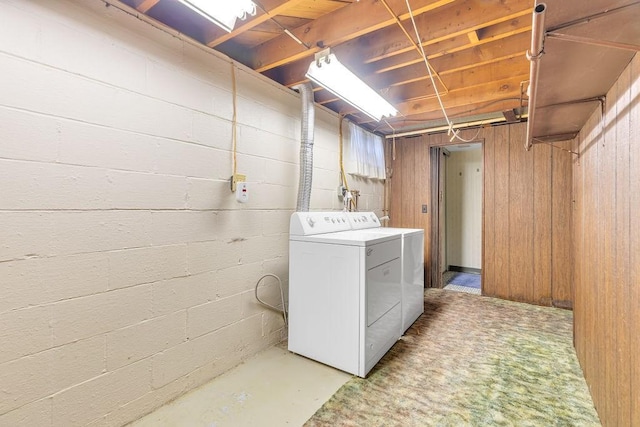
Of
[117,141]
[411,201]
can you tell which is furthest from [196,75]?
[411,201]

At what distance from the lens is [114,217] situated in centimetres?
157

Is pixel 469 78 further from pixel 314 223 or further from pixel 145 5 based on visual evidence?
pixel 145 5

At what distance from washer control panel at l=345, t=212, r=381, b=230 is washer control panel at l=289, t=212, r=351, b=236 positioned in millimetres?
218

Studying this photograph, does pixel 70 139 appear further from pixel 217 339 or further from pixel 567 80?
pixel 567 80

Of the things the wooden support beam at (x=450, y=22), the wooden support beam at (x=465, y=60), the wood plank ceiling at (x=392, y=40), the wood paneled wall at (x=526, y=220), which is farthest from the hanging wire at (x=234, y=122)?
the wood paneled wall at (x=526, y=220)

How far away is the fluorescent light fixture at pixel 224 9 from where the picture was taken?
1.50 m

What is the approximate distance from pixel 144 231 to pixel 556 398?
105 inches

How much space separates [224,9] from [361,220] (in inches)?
89.7

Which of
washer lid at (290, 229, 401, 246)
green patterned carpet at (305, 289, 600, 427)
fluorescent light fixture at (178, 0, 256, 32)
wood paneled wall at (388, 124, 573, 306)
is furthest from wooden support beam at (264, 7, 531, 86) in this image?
green patterned carpet at (305, 289, 600, 427)

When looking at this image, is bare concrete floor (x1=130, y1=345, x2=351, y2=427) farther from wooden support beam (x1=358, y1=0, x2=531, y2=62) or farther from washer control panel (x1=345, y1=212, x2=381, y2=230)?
wooden support beam (x1=358, y1=0, x2=531, y2=62)

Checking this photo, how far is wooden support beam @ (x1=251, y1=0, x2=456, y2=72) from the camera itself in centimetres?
170

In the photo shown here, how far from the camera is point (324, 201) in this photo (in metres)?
3.22

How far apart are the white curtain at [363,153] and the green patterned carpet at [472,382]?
1.89m

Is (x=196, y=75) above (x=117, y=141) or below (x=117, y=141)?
above
